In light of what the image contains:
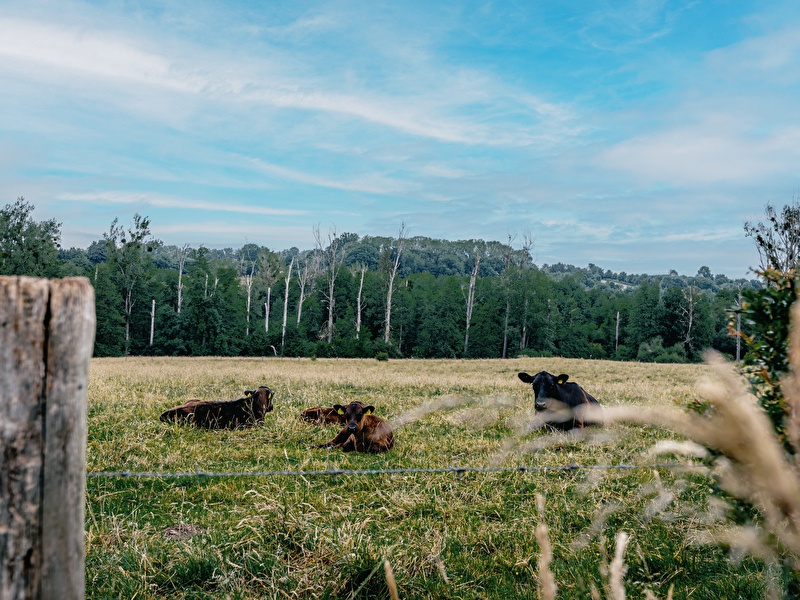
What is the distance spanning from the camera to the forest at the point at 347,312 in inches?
2307

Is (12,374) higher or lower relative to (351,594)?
higher

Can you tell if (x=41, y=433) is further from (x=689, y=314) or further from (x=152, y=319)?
(x=689, y=314)

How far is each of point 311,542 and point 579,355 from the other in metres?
73.1

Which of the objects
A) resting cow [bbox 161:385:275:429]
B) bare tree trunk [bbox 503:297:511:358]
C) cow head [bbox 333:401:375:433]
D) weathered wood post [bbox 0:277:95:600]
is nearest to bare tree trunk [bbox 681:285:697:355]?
bare tree trunk [bbox 503:297:511:358]

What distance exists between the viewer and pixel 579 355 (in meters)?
73.8

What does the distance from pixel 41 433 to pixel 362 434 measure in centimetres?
694

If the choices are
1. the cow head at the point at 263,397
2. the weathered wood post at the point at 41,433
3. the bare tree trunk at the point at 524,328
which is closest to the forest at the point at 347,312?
the bare tree trunk at the point at 524,328

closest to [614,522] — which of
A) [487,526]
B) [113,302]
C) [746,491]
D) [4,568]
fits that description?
[487,526]

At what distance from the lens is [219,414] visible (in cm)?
975

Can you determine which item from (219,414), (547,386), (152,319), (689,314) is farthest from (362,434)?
(689,314)

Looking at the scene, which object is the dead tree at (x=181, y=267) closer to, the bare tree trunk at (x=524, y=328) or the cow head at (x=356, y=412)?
the bare tree trunk at (x=524, y=328)

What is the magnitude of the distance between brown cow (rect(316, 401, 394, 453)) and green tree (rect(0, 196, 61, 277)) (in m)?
55.0

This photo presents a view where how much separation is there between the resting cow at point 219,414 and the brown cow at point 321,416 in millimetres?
735

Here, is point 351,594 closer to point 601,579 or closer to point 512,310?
point 601,579
